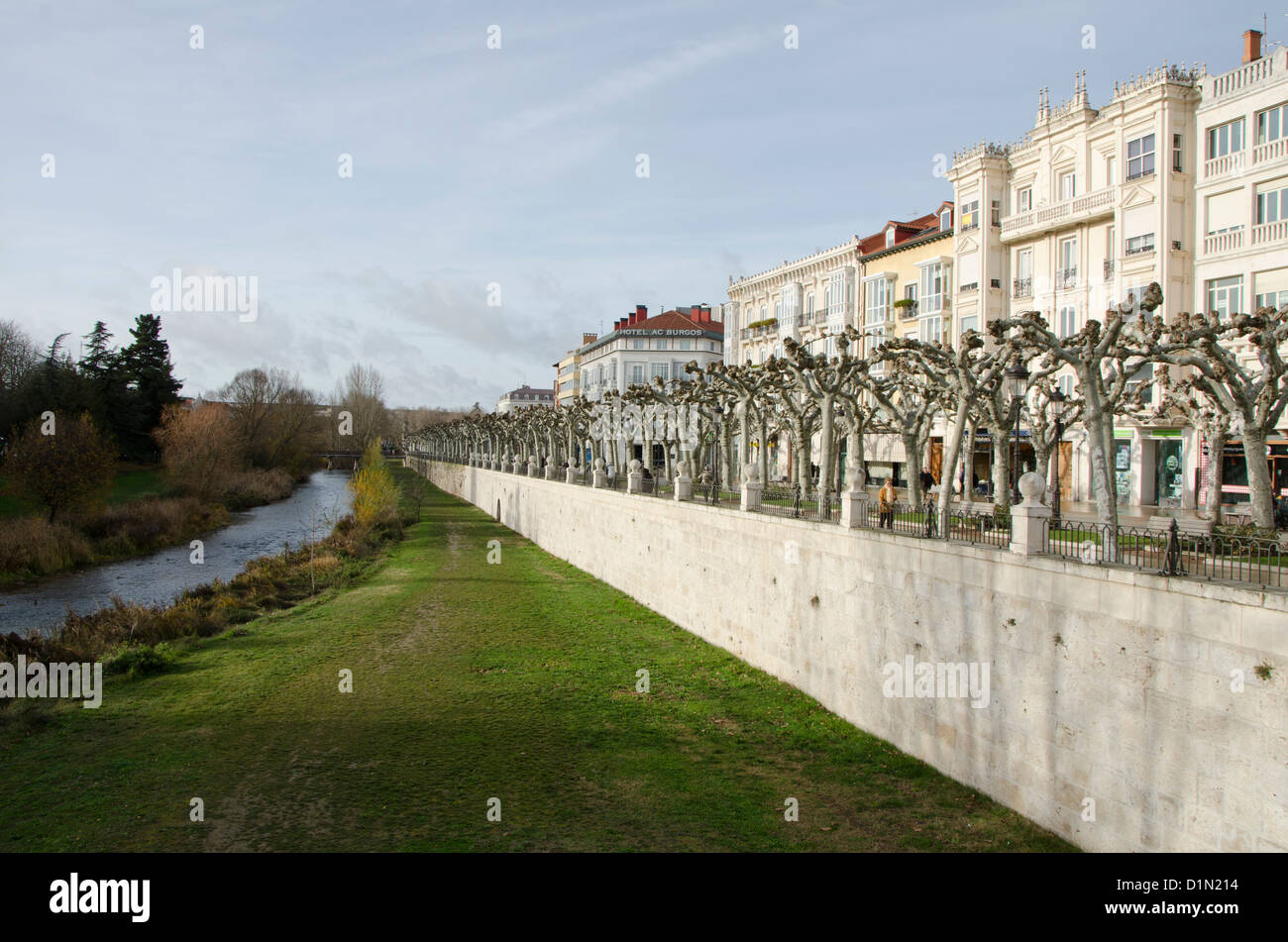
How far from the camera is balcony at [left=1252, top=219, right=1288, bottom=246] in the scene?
993 inches

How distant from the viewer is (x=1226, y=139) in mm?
27406

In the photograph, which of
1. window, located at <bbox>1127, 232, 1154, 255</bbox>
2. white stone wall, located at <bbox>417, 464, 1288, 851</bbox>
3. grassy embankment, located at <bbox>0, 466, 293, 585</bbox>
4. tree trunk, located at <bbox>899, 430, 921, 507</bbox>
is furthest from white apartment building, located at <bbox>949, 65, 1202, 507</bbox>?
grassy embankment, located at <bbox>0, 466, 293, 585</bbox>

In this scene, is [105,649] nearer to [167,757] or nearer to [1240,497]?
[167,757]

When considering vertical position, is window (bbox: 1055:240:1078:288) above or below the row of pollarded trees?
above

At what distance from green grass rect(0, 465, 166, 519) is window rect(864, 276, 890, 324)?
4229 cm

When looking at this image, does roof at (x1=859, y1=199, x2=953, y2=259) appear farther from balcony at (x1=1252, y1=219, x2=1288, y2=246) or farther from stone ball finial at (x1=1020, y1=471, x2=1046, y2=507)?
stone ball finial at (x1=1020, y1=471, x2=1046, y2=507)

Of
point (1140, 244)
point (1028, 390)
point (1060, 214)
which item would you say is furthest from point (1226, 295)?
point (1028, 390)

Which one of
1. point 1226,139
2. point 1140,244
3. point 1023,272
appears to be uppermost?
point 1226,139

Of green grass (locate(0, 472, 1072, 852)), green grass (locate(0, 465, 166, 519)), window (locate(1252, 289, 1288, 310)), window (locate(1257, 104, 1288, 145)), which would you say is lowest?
green grass (locate(0, 472, 1072, 852))

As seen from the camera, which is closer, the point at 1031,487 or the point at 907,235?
the point at 1031,487

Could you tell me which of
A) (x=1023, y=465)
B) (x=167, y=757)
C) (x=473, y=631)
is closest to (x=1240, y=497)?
(x=1023, y=465)

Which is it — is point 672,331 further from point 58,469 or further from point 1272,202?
point 1272,202

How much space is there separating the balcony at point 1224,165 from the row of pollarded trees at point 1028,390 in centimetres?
495

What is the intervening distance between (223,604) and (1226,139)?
36.1 metres
